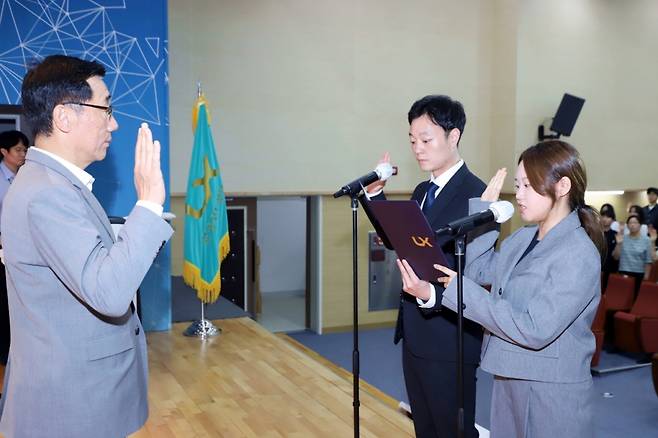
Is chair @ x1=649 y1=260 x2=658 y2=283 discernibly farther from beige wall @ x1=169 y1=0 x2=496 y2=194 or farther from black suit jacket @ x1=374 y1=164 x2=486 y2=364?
black suit jacket @ x1=374 y1=164 x2=486 y2=364

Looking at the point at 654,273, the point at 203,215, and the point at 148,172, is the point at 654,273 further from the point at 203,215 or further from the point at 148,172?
the point at 148,172

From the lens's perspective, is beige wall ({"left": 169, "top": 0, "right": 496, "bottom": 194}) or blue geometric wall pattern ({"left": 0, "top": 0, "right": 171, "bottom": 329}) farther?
beige wall ({"left": 169, "top": 0, "right": 496, "bottom": 194})

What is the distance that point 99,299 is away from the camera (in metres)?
1.43

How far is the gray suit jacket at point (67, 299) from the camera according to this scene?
1443 mm

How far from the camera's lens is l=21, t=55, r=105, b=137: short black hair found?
5.28ft

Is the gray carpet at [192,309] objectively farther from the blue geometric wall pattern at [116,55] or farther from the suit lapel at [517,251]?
the suit lapel at [517,251]

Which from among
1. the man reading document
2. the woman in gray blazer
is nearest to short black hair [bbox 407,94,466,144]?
the man reading document

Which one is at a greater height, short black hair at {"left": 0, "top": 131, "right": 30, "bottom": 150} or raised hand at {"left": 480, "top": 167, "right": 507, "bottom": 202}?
short black hair at {"left": 0, "top": 131, "right": 30, "bottom": 150}

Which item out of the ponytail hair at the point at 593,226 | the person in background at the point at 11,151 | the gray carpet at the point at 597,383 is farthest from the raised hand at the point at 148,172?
the gray carpet at the point at 597,383

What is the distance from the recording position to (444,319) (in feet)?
7.72

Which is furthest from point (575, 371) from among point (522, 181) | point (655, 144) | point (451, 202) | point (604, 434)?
point (655, 144)

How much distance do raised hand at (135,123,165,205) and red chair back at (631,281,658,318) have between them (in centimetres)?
687

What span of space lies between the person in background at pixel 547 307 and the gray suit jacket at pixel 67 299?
0.99 metres

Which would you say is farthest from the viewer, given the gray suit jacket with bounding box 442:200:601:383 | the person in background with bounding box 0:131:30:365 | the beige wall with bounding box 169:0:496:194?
the beige wall with bounding box 169:0:496:194
